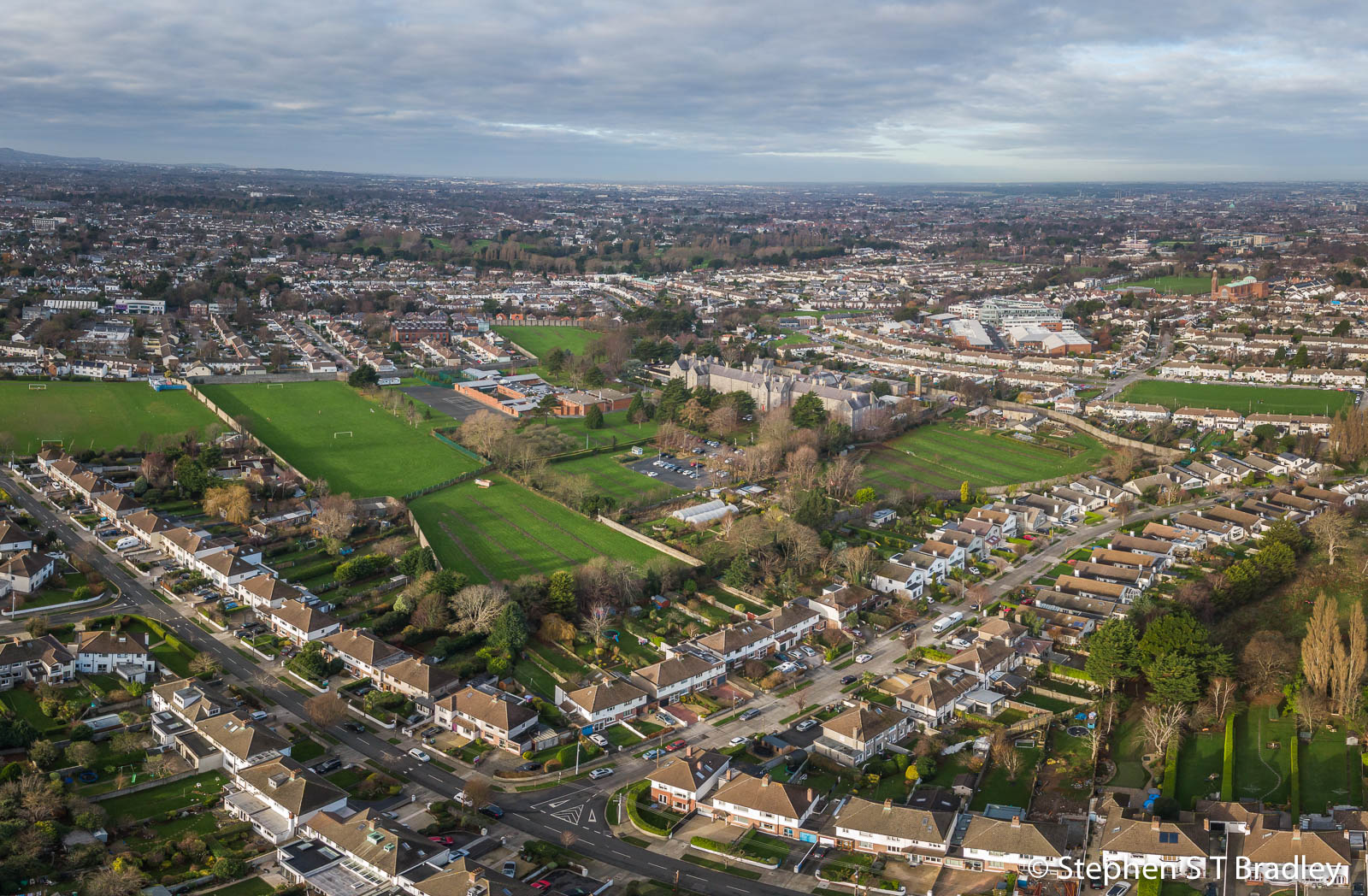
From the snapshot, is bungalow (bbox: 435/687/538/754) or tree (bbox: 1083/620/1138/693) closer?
bungalow (bbox: 435/687/538/754)

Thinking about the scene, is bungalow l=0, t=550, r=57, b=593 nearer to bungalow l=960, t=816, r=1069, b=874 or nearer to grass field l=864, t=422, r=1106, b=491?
bungalow l=960, t=816, r=1069, b=874

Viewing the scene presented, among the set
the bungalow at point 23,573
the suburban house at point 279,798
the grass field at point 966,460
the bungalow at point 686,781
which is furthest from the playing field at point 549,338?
the suburban house at point 279,798

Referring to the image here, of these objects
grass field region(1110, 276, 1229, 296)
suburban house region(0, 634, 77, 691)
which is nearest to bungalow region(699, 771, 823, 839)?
suburban house region(0, 634, 77, 691)

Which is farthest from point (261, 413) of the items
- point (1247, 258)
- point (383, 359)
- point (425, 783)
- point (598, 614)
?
point (1247, 258)

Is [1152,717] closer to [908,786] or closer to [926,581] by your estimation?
[908,786]

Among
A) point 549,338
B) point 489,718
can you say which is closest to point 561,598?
point 489,718

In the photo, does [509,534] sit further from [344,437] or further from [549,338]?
[549,338]
